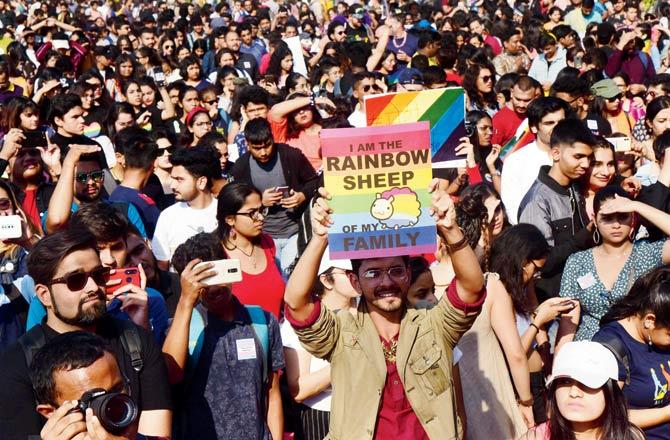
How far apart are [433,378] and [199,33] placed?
17.1 metres

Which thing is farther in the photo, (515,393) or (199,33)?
(199,33)

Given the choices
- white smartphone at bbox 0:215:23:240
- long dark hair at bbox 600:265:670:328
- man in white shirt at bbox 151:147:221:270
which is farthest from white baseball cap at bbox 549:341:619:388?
man in white shirt at bbox 151:147:221:270

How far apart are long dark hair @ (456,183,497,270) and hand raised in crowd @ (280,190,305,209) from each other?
175cm

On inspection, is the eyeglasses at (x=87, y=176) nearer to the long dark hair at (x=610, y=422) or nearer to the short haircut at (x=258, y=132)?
the short haircut at (x=258, y=132)

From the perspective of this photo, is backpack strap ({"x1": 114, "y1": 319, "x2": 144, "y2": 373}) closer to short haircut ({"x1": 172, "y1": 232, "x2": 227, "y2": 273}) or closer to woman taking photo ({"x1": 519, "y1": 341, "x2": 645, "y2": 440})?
short haircut ({"x1": 172, "y1": 232, "x2": 227, "y2": 273})

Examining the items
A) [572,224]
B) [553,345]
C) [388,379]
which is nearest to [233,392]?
[388,379]

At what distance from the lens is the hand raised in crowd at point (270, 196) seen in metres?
7.60

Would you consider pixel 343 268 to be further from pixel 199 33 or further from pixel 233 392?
pixel 199 33

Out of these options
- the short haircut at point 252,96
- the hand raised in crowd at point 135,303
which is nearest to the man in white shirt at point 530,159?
the short haircut at point 252,96

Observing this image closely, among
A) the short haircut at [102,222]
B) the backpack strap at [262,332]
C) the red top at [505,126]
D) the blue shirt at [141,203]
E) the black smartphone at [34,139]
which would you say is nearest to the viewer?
the backpack strap at [262,332]

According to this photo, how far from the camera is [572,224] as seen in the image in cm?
668

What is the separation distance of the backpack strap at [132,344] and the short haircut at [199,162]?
10.4 feet

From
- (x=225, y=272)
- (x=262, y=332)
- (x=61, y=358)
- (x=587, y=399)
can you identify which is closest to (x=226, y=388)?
(x=262, y=332)

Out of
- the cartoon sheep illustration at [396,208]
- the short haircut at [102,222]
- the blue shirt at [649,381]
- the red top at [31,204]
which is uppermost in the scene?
the red top at [31,204]
